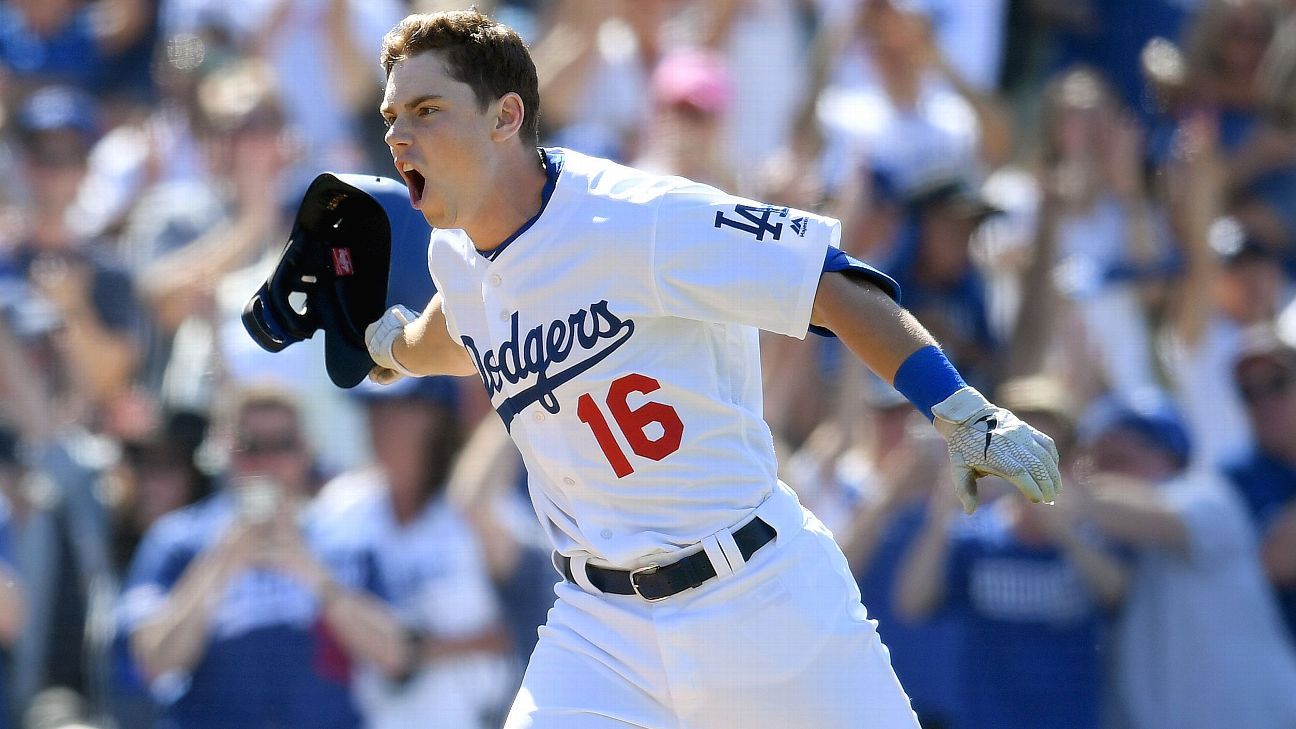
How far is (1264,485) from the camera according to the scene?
5027mm

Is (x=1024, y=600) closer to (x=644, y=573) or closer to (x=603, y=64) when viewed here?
(x=644, y=573)

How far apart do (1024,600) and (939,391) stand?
2.41 m

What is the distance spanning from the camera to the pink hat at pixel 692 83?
561 cm

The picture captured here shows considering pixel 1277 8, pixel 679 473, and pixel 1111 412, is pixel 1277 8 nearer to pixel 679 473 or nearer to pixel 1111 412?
pixel 1111 412

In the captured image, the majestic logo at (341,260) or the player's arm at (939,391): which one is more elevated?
the majestic logo at (341,260)

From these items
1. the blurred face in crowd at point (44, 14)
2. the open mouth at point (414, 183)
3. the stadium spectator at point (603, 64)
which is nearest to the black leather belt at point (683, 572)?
the open mouth at point (414, 183)

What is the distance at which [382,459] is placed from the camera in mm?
5109

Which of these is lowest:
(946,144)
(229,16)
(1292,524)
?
(1292,524)

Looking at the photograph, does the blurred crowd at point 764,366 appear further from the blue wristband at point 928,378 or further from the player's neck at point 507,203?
the blue wristband at point 928,378

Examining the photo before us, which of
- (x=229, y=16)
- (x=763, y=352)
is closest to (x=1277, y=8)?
(x=763, y=352)

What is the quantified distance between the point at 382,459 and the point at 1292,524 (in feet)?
9.00

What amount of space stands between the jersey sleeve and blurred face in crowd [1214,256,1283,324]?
3148 mm

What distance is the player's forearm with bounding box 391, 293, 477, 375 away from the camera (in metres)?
3.25

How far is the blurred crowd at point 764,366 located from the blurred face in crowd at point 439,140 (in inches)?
88.1
